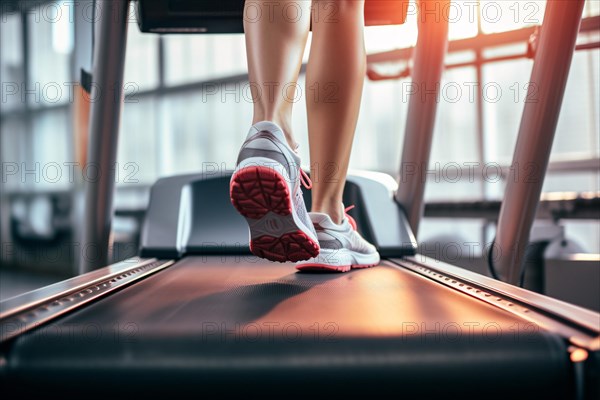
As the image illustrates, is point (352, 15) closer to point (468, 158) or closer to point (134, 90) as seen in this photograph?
point (468, 158)

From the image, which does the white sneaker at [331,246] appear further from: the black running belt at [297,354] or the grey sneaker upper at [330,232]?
the black running belt at [297,354]

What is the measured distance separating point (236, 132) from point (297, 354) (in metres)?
4.95

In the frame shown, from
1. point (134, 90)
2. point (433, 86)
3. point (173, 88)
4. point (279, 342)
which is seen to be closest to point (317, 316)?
point (279, 342)

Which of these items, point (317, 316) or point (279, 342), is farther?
point (317, 316)

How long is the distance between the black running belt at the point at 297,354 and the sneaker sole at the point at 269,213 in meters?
0.22

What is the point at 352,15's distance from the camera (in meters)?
1.01

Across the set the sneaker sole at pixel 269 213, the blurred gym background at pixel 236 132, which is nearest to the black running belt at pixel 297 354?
the sneaker sole at pixel 269 213

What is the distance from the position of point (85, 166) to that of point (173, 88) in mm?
4111

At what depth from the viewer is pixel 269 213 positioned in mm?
858

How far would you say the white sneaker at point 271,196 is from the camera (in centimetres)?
83

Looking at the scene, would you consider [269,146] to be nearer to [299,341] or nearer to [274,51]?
[274,51]

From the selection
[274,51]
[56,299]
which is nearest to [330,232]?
[274,51]

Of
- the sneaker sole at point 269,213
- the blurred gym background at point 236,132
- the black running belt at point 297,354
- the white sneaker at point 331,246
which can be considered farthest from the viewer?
the blurred gym background at point 236,132

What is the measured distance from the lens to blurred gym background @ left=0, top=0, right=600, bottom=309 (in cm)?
222
